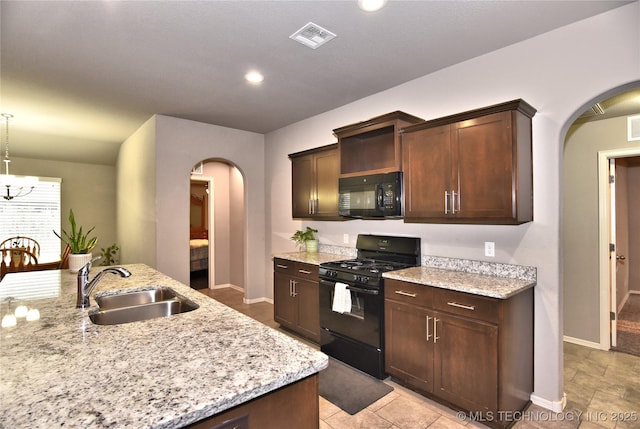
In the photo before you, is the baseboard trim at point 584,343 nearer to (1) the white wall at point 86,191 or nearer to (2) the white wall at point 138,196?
(2) the white wall at point 138,196

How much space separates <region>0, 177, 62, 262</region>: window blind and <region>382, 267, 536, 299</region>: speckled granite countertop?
6843mm

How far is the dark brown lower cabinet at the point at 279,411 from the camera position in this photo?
90 centimetres

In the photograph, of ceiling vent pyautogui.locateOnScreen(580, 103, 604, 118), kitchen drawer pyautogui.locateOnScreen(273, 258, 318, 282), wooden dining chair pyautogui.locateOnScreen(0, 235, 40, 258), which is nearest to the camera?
ceiling vent pyautogui.locateOnScreen(580, 103, 604, 118)

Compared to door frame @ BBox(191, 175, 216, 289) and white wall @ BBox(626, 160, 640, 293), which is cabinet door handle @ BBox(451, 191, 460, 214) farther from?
white wall @ BBox(626, 160, 640, 293)

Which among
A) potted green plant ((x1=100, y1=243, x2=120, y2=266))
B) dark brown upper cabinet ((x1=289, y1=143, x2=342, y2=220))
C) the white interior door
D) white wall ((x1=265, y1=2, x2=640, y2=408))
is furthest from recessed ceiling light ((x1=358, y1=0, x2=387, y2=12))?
potted green plant ((x1=100, y1=243, x2=120, y2=266))

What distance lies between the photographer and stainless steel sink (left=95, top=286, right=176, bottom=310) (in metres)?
2.00

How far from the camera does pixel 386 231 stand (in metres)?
3.57

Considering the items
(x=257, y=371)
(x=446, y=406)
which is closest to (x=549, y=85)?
(x=446, y=406)

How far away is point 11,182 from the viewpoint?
178 inches

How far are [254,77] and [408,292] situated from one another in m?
2.46

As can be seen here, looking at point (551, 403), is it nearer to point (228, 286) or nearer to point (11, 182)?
point (228, 286)

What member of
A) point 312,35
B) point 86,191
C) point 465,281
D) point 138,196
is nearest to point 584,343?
point 465,281

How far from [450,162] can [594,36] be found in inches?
48.5

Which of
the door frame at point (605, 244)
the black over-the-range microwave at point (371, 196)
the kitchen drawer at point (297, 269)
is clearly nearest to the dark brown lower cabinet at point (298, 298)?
the kitchen drawer at point (297, 269)
